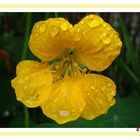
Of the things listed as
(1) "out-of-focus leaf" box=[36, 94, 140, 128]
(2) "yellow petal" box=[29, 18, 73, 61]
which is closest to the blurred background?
(1) "out-of-focus leaf" box=[36, 94, 140, 128]

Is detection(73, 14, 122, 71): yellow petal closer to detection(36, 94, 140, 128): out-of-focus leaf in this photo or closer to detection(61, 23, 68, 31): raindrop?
detection(61, 23, 68, 31): raindrop

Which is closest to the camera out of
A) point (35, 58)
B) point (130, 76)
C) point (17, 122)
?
point (35, 58)

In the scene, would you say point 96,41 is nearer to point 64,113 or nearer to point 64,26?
point 64,26

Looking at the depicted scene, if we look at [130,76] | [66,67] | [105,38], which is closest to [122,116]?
[130,76]

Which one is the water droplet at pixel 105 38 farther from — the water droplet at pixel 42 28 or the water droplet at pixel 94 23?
the water droplet at pixel 42 28

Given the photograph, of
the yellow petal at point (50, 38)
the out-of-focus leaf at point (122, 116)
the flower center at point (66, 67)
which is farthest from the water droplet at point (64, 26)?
the out-of-focus leaf at point (122, 116)
